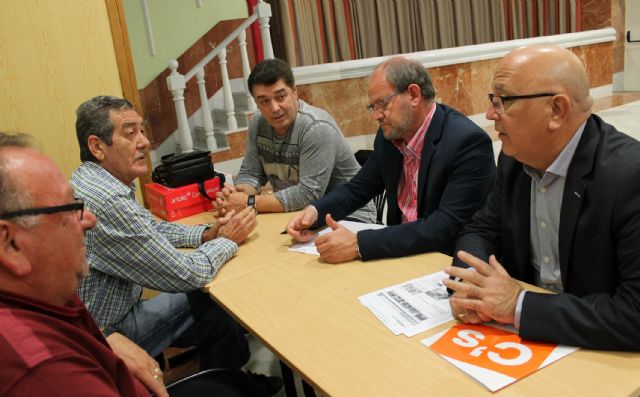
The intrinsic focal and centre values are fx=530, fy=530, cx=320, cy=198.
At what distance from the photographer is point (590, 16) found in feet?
26.4

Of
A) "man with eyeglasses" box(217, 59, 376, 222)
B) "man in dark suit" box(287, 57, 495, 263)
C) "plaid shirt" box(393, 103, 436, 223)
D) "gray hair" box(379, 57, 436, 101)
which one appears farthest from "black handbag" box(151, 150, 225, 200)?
"gray hair" box(379, 57, 436, 101)

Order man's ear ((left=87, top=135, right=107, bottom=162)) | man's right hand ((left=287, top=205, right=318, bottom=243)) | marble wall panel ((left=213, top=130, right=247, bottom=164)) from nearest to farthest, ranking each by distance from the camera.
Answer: man's ear ((left=87, top=135, right=107, bottom=162)) < man's right hand ((left=287, top=205, right=318, bottom=243)) < marble wall panel ((left=213, top=130, right=247, bottom=164))

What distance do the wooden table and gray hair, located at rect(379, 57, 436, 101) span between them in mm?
674

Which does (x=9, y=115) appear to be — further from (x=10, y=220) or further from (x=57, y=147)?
(x=10, y=220)

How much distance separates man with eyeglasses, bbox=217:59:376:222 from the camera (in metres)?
2.55

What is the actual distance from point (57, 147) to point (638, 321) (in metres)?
2.78

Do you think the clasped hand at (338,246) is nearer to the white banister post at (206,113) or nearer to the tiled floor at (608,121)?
the tiled floor at (608,121)

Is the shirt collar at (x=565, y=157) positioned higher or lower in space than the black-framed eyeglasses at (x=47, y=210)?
lower

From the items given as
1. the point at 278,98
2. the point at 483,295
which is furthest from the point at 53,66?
the point at 483,295

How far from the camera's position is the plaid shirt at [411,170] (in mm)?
2107

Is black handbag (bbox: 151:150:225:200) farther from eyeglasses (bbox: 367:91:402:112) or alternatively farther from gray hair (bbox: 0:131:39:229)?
gray hair (bbox: 0:131:39:229)

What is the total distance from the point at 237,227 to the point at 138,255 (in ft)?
1.42

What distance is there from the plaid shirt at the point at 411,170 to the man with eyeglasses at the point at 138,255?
65 cm

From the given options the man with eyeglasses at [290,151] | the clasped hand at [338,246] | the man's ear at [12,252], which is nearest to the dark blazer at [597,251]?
the clasped hand at [338,246]
